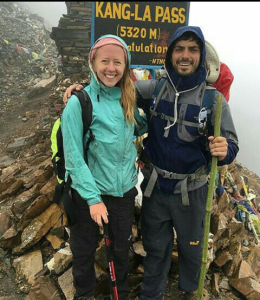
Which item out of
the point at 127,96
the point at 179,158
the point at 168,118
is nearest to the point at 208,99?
the point at 168,118

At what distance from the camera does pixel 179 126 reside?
99.8 inches

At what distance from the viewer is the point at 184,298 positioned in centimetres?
346

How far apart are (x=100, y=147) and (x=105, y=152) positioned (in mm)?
65

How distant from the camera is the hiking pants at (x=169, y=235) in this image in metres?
2.76

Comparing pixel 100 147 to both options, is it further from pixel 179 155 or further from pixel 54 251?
pixel 54 251

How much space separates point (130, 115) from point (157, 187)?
0.85 m

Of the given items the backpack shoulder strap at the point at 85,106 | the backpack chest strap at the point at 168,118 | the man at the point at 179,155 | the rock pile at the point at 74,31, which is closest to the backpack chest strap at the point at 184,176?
the man at the point at 179,155

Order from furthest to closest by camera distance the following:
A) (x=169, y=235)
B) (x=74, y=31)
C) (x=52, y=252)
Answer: (x=74, y=31) < (x=52, y=252) < (x=169, y=235)

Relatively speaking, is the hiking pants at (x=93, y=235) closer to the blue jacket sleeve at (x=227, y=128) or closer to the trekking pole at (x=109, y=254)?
the trekking pole at (x=109, y=254)

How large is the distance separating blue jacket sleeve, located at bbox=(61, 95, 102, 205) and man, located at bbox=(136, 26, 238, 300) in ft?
2.43

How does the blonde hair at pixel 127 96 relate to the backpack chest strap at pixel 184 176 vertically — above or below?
above

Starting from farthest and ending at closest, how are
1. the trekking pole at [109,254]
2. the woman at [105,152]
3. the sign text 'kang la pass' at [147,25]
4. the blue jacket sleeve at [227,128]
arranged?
the sign text 'kang la pass' at [147,25] < the trekking pole at [109,254] < the blue jacket sleeve at [227,128] < the woman at [105,152]

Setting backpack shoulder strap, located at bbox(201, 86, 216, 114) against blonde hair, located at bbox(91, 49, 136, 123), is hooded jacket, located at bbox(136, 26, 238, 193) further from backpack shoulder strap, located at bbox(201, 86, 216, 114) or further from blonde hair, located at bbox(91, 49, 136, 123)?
blonde hair, located at bbox(91, 49, 136, 123)

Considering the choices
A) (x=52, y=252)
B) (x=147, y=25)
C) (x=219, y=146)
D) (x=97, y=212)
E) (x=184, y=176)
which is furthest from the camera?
(x=147, y=25)
